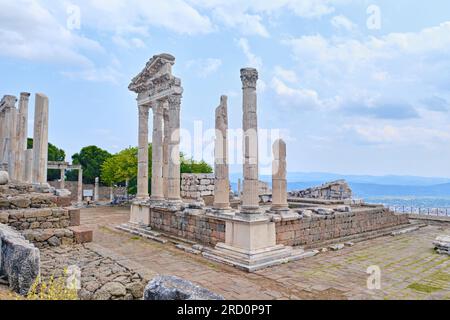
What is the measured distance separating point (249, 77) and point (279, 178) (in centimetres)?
342

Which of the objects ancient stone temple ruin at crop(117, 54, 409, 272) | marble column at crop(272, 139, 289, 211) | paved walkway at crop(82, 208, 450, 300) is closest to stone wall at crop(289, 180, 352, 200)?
ancient stone temple ruin at crop(117, 54, 409, 272)

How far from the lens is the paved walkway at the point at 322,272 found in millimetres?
6770

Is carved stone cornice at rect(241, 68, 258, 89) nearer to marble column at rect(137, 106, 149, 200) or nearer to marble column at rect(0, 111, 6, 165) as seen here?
marble column at rect(137, 106, 149, 200)

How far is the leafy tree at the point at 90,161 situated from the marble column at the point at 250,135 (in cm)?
3716

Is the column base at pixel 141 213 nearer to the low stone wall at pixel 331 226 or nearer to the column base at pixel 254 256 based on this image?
the column base at pixel 254 256

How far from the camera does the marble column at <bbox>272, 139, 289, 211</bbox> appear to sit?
1055 centimetres

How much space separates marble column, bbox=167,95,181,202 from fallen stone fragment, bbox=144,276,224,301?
866 centimetres

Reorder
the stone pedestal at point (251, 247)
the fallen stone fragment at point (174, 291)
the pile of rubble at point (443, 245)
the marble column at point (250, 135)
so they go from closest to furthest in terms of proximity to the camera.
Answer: the fallen stone fragment at point (174, 291)
the stone pedestal at point (251, 247)
the marble column at point (250, 135)
the pile of rubble at point (443, 245)

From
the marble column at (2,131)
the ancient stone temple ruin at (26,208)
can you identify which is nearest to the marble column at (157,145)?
Result: the ancient stone temple ruin at (26,208)

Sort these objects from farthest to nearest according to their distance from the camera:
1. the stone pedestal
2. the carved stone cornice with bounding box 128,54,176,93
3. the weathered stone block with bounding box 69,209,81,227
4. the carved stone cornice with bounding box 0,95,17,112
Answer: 1. the carved stone cornice with bounding box 0,95,17,112
2. the carved stone cornice with bounding box 128,54,176,93
3. the weathered stone block with bounding box 69,209,81,227
4. the stone pedestal

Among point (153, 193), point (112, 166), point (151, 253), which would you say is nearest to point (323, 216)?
point (151, 253)

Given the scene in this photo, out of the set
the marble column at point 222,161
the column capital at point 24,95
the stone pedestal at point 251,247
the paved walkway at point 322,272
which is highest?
the column capital at point 24,95

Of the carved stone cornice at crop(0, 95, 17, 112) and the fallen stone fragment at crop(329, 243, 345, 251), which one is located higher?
the carved stone cornice at crop(0, 95, 17, 112)

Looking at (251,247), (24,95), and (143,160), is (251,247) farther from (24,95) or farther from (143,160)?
(24,95)
